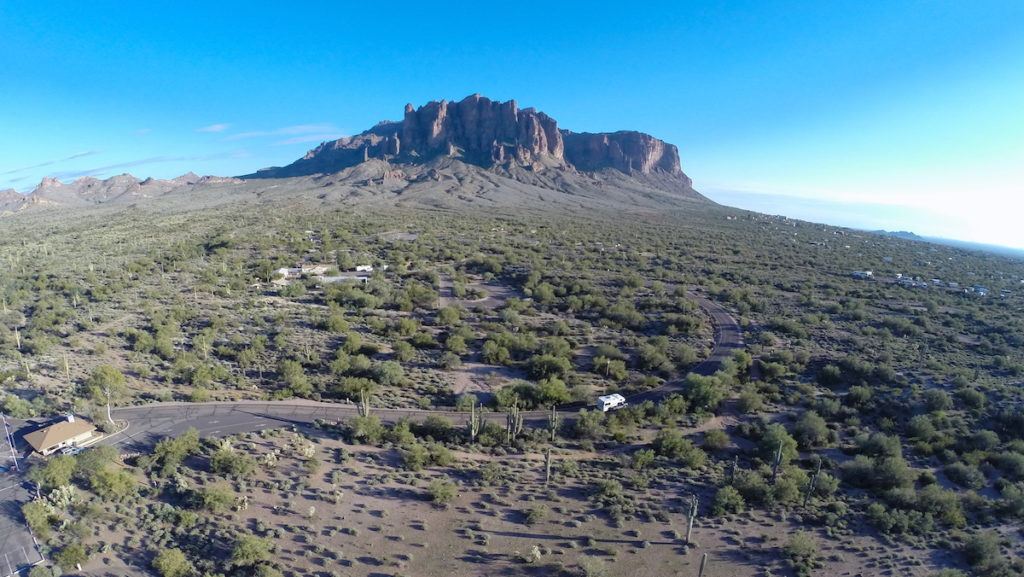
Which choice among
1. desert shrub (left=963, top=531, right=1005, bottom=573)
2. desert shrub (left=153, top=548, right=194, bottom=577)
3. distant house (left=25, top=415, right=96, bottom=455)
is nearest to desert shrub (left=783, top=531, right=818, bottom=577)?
desert shrub (left=963, top=531, right=1005, bottom=573)

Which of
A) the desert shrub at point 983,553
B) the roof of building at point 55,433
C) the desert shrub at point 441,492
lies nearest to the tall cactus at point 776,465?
the desert shrub at point 983,553

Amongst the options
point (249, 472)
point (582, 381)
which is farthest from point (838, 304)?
point (249, 472)

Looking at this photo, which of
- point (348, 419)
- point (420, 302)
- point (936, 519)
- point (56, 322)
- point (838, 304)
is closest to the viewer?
point (936, 519)

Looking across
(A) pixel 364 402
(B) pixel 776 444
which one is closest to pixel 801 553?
(B) pixel 776 444

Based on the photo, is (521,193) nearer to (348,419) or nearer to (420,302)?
(420,302)

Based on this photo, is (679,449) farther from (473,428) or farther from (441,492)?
(441,492)

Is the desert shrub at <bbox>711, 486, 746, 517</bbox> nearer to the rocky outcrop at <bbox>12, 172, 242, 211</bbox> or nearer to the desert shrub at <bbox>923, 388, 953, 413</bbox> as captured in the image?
the desert shrub at <bbox>923, 388, 953, 413</bbox>
